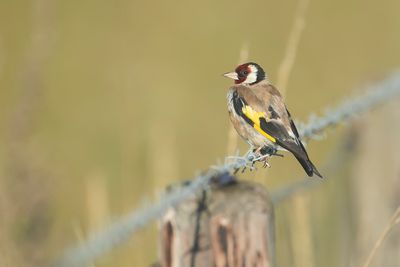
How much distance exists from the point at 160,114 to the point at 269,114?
682cm

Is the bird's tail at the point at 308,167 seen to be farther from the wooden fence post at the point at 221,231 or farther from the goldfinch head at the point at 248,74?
the wooden fence post at the point at 221,231

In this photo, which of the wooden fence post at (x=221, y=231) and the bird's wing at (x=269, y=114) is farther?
the bird's wing at (x=269, y=114)

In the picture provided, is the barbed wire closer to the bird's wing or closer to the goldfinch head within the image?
the bird's wing

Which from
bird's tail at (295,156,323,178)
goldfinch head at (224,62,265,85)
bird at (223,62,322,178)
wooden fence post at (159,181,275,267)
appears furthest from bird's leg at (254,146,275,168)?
wooden fence post at (159,181,275,267)

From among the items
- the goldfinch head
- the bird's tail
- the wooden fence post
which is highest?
the goldfinch head

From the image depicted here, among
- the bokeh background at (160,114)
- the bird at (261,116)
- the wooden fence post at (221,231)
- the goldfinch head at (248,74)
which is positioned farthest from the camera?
the bokeh background at (160,114)

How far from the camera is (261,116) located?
4.34 metres

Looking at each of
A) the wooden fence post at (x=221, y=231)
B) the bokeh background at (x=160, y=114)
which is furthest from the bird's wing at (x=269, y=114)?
the wooden fence post at (x=221, y=231)

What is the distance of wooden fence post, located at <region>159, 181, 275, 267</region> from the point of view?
322cm

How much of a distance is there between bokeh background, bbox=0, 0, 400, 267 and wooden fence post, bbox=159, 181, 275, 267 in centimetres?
57

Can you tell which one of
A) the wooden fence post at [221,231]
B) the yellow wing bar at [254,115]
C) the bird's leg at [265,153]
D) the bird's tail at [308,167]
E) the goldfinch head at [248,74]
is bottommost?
the wooden fence post at [221,231]

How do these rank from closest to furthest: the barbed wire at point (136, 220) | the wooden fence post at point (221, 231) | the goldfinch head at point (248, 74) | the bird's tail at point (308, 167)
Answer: the wooden fence post at point (221, 231)
the barbed wire at point (136, 220)
the bird's tail at point (308, 167)
the goldfinch head at point (248, 74)

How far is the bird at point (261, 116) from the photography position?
425cm

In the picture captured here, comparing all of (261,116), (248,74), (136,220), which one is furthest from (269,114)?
(136,220)
